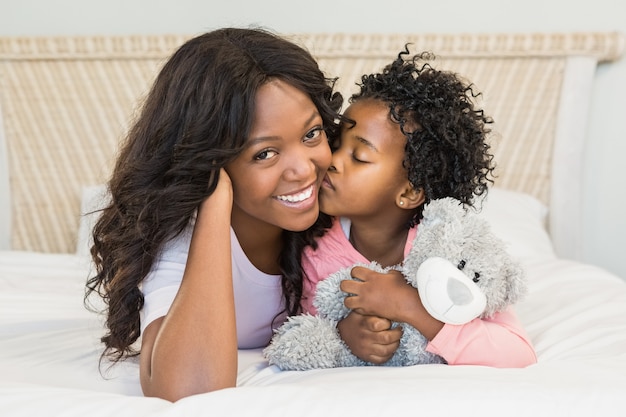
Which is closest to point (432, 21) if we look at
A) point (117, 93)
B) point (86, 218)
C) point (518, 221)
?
point (518, 221)

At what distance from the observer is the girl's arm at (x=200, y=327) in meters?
1.10

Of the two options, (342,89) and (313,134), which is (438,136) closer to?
(313,134)

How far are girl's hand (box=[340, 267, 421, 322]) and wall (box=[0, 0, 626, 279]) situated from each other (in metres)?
1.60

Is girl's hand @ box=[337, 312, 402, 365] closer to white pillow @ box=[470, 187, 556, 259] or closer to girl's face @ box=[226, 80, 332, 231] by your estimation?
girl's face @ box=[226, 80, 332, 231]

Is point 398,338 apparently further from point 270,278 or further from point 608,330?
point 608,330

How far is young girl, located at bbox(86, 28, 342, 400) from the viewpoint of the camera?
3.80 ft

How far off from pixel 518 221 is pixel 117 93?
1.40 m

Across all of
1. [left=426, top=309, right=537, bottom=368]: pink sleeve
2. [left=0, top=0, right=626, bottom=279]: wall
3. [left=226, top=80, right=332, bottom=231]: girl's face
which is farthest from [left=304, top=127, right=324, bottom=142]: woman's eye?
[left=0, top=0, right=626, bottom=279]: wall

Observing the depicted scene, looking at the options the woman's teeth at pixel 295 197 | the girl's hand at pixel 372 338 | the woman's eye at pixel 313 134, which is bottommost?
the girl's hand at pixel 372 338

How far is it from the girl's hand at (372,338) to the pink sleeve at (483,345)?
0.06 metres

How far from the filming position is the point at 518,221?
2.36 meters

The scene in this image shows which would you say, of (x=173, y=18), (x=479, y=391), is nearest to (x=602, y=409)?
(x=479, y=391)

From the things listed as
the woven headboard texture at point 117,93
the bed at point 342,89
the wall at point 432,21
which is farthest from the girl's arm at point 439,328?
the wall at point 432,21

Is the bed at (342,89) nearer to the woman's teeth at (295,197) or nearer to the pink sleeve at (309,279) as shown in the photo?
the pink sleeve at (309,279)
